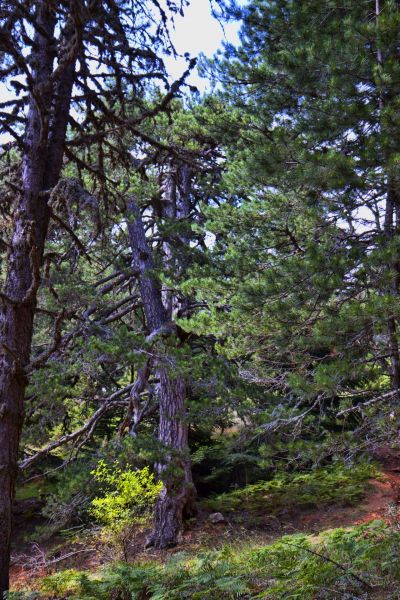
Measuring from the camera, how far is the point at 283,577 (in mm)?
4539

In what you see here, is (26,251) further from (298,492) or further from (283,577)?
(298,492)

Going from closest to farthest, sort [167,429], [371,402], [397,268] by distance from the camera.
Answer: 1. [397,268]
2. [371,402]
3. [167,429]

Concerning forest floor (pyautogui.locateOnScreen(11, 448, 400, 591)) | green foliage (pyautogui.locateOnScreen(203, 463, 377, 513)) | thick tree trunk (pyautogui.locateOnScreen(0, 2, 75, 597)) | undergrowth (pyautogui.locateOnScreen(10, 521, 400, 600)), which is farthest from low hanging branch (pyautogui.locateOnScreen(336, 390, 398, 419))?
green foliage (pyautogui.locateOnScreen(203, 463, 377, 513))

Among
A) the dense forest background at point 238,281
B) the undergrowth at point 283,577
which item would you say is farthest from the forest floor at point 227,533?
the undergrowth at point 283,577

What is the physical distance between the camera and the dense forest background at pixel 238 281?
16.5 ft

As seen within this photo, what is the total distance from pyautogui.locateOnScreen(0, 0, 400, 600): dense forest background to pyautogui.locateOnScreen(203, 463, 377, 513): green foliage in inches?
11.8

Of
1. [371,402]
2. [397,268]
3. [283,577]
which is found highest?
[397,268]

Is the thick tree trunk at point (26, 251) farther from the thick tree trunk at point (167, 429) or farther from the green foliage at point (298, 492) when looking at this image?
the green foliage at point (298, 492)

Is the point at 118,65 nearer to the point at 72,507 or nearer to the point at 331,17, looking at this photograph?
the point at 331,17

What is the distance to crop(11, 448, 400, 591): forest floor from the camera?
28.4 ft

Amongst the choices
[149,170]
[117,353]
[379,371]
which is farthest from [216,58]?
[379,371]

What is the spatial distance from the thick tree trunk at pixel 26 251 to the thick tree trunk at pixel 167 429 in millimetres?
3172

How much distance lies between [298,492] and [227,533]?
9.37ft

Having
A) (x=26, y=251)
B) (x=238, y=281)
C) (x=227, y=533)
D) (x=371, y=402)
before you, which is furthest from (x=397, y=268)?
(x=227, y=533)
